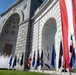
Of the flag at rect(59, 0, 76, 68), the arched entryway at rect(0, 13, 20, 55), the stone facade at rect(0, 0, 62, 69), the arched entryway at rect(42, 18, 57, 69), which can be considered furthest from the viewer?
the arched entryway at rect(0, 13, 20, 55)

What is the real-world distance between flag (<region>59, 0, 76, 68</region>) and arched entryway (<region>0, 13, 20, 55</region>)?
22964mm

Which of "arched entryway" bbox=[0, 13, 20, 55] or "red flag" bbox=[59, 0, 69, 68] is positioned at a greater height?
"arched entryway" bbox=[0, 13, 20, 55]

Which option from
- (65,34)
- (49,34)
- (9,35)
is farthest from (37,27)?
(9,35)

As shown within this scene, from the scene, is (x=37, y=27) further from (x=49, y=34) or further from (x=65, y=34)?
(x=65, y=34)

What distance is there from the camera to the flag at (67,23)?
23.4ft

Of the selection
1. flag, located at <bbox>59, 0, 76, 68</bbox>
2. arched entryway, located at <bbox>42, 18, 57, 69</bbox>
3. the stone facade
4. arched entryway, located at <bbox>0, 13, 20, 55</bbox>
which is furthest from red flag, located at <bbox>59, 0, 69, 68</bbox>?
arched entryway, located at <bbox>0, 13, 20, 55</bbox>

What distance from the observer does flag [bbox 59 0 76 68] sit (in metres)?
7.14

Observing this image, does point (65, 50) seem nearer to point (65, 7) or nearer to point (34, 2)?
point (65, 7)

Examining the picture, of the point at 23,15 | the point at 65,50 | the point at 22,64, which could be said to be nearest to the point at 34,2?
the point at 23,15

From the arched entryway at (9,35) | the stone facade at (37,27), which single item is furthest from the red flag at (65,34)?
the arched entryway at (9,35)

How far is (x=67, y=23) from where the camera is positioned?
7.70 meters

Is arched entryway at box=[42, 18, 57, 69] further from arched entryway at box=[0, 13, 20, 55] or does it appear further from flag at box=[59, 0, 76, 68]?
arched entryway at box=[0, 13, 20, 55]

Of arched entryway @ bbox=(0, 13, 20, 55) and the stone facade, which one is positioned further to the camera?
arched entryway @ bbox=(0, 13, 20, 55)

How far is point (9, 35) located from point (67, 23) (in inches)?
1051
